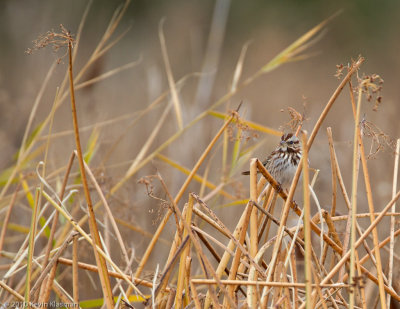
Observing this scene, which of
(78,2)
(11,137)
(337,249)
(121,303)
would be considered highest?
(78,2)

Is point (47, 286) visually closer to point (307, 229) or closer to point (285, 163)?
Result: point (307, 229)

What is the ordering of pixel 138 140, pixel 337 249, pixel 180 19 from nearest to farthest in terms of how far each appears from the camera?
1. pixel 337 249
2. pixel 138 140
3. pixel 180 19

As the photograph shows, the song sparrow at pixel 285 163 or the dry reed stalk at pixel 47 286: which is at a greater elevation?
the song sparrow at pixel 285 163

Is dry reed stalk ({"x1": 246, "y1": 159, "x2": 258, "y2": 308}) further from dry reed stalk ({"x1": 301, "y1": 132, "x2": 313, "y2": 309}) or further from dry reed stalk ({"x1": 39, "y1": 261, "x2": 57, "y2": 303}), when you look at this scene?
dry reed stalk ({"x1": 39, "y1": 261, "x2": 57, "y2": 303})

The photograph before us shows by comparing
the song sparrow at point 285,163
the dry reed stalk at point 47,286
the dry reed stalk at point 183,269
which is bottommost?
the dry reed stalk at point 47,286

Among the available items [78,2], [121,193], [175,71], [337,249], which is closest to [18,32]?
[78,2]

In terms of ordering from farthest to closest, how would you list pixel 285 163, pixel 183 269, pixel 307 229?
pixel 285 163 < pixel 183 269 < pixel 307 229

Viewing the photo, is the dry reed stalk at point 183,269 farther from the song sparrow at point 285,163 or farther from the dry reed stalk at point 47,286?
the song sparrow at point 285,163

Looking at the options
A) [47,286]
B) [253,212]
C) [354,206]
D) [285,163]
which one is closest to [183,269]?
[253,212]

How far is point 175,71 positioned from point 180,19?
6.65 feet

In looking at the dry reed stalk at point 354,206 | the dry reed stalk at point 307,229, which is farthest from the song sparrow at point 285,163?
the dry reed stalk at point 307,229

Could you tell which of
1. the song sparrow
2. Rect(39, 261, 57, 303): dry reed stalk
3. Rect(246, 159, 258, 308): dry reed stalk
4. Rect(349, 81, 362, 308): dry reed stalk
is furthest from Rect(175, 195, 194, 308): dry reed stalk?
the song sparrow

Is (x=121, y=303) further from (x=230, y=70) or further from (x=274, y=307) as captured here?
(x=230, y=70)

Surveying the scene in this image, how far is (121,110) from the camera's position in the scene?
18.3 feet
